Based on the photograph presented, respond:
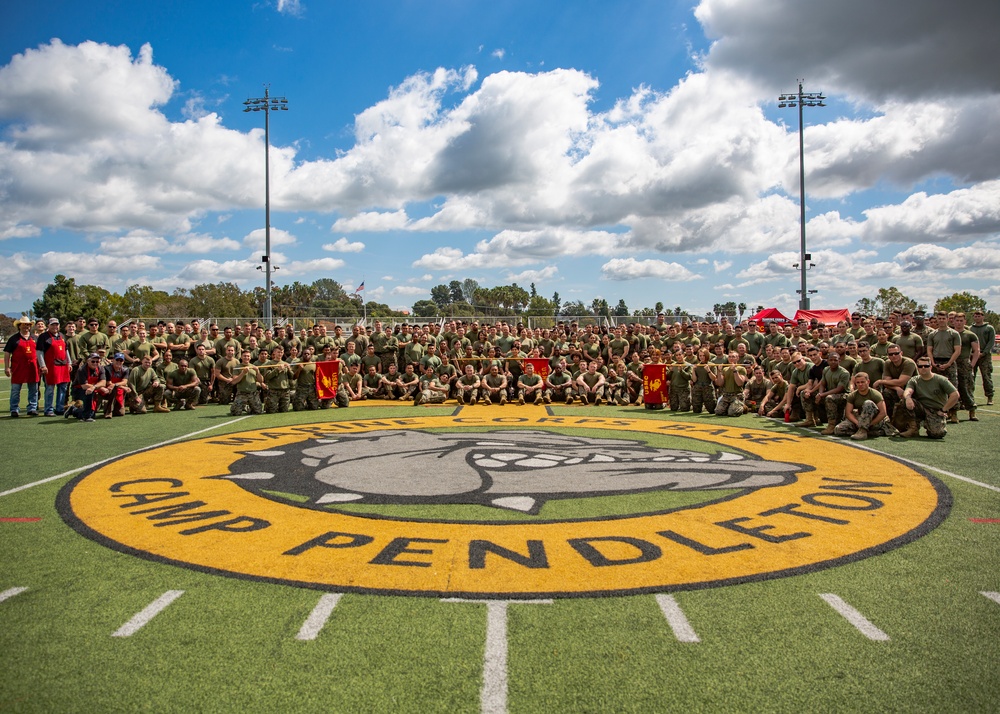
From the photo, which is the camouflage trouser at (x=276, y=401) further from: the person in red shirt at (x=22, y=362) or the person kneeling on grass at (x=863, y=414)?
the person kneeling on grass at (x=863, y=414)

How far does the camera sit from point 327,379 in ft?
51.3

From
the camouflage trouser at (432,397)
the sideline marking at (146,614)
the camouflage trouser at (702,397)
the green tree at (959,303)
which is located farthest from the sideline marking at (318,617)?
the green tree at (959,303)

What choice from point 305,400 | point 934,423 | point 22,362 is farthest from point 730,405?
point 22,362

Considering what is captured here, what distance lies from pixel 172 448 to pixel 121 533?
4.69 meters

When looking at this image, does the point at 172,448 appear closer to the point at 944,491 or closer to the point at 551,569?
the point at 551,569

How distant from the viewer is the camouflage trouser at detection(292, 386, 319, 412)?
15281mm

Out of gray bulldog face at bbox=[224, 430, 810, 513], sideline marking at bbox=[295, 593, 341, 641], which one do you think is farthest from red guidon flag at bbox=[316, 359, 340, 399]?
sideline marking at bbox=[295, 593, 341, 641]

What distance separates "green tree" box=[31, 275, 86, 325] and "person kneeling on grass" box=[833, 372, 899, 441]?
79615 millimetres

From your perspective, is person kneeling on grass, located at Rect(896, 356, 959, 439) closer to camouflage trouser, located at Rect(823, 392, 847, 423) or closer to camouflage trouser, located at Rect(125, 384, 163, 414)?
camouflage trouser, located at Rect(823, 392, 847, 423)

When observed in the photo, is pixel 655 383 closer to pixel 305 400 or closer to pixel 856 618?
pixel 305 400

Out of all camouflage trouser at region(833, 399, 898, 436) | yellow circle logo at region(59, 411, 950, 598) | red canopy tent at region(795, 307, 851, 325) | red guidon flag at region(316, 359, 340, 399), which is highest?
red canopy tent at region(795, 307, 851, 325)

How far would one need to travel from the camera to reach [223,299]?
8412 cm

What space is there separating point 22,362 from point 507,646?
574 inches

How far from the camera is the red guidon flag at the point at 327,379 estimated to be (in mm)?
15461
